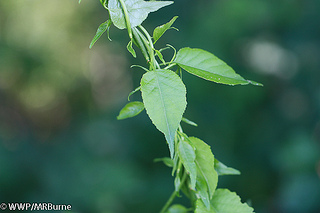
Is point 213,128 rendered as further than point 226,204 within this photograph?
Yes

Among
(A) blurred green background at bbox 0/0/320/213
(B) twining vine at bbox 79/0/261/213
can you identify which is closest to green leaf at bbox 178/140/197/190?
(B) twining vine at bbox 79/0/261/213

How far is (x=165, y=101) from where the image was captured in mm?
225

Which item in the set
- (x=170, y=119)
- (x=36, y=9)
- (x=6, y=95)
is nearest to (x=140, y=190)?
(x=6, y=95)

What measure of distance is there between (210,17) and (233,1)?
129 mm

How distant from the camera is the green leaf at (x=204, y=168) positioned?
269 millimetres

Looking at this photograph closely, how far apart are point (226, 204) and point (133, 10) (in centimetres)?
17

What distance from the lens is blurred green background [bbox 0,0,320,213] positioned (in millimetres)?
1649

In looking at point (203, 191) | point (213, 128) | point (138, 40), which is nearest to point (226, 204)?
point (203, 191)

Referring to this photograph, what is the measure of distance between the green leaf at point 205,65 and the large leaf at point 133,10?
0.12 feet

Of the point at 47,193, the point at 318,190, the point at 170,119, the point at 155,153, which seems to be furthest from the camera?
the point at 155,153

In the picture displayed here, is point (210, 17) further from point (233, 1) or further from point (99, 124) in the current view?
point (99, 124)

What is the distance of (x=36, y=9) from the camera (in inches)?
87.1

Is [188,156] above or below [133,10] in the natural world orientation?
below

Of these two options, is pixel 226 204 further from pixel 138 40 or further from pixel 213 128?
pixel 213 128
